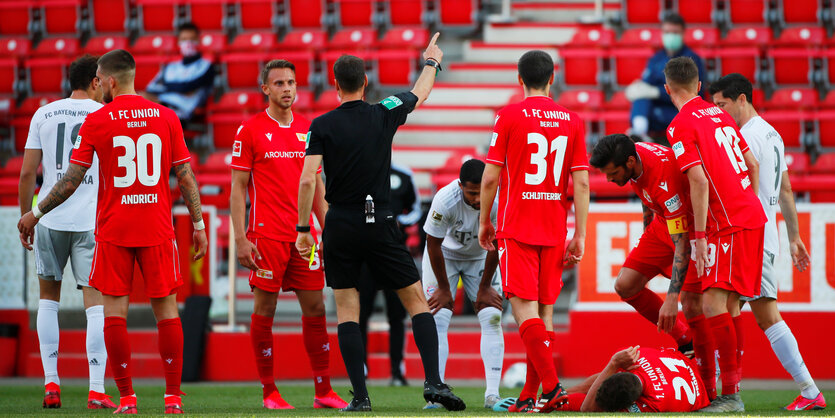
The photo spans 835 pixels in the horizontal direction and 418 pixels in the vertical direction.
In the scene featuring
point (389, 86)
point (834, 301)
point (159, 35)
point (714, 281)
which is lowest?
point (834, 301)

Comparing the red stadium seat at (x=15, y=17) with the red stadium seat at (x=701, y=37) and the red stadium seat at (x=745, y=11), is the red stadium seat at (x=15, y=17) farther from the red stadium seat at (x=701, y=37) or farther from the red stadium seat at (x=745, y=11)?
the red stadium seat at (x=745, y=11)

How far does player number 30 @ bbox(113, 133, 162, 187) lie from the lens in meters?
5.60

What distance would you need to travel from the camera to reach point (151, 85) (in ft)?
41.1

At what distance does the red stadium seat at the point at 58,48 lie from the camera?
47.2 ft

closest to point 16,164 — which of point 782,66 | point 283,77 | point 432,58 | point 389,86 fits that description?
point 389,86

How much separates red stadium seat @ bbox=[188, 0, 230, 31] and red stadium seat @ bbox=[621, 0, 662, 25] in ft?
18.7

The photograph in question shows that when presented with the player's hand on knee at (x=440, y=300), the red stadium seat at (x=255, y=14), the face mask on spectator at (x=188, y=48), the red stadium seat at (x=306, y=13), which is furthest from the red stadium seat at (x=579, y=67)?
the player's hand on knee at (x=440, y=300)

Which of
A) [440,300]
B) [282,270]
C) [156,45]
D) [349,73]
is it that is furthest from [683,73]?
[156,45]

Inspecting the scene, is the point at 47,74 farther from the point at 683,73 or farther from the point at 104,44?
the point at 683,73

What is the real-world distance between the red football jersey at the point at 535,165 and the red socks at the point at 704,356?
104cm

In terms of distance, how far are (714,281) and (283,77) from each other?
284cm

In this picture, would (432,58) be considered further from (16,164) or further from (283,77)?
(16,164)

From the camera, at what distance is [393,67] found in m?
13.3

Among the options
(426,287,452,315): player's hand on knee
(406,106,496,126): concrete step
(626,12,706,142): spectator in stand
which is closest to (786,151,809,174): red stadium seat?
(626,12,706,142): spectator in stand
